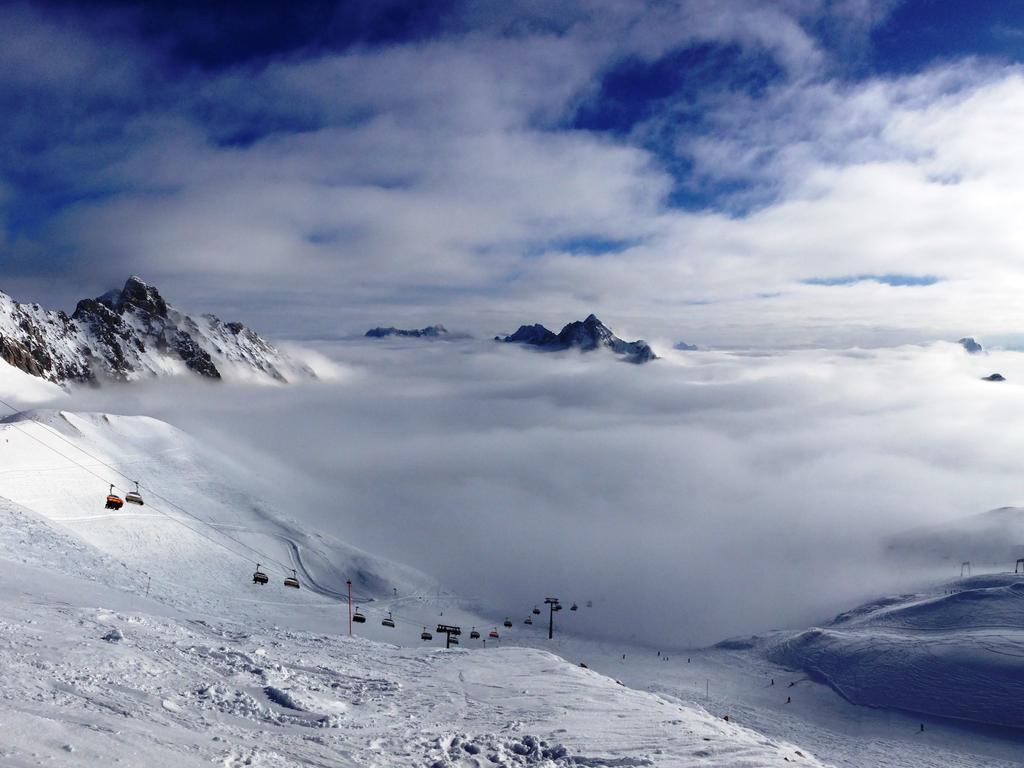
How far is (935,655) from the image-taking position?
201 ft

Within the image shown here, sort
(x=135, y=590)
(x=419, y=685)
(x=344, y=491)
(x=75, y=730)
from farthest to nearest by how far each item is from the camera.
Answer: (x=344, y=491) → (x=135, y=590) → (x=419, y=685) → (x=75, y=730)

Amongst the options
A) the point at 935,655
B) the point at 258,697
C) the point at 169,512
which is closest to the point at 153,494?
the point at 169,512

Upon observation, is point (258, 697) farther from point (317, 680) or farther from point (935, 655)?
point (935, 655)

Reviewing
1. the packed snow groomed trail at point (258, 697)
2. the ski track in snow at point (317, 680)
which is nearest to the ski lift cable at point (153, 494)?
the ski track in snow at point (317, 680)

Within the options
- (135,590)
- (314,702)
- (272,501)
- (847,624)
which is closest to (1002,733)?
(847,624)

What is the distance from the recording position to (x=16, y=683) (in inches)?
687

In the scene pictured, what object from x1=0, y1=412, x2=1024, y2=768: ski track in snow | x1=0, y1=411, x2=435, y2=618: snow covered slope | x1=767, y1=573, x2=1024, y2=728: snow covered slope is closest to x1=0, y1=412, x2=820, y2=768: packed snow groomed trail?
x1=0, y1=412, x2=1024, y2=768: ski track in snow

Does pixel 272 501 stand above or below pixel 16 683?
above

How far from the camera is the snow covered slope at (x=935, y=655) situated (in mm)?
54188

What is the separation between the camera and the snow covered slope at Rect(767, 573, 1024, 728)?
5419cm

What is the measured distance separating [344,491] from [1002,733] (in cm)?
13639

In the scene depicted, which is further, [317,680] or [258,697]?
[317,680]

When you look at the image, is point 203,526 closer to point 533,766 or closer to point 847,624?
point 533,766

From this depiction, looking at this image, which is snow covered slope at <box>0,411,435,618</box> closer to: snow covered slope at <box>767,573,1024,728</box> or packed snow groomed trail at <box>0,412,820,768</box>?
packed snow groomed trail at <box>0,412,820,768</box>
